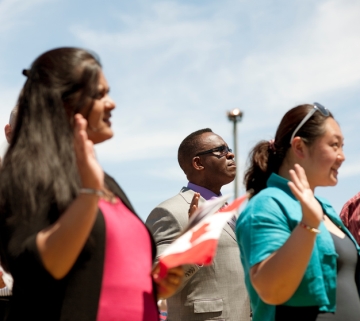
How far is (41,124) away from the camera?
2.64 m

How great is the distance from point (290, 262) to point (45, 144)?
3.75 feet

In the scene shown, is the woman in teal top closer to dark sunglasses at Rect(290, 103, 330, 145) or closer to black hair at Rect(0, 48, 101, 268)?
dark sunglasses at Rect(290, 103, 330, 145)

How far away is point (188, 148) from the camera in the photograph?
6801 mm

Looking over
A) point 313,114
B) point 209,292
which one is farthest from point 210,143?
point 313,114

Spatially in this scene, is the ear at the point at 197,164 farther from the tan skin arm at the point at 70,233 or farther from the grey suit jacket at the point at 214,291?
the tan skin arm at the point at 70,233

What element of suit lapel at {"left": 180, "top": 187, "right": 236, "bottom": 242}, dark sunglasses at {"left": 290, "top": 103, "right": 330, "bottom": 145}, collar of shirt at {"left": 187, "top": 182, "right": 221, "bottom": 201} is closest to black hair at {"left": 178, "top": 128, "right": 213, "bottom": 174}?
collar of shirt at {"left": 187, "top": 182, "right": 221, "bottom": 201}

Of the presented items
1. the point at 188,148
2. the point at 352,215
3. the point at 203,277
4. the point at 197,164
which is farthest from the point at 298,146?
the point at 188,148

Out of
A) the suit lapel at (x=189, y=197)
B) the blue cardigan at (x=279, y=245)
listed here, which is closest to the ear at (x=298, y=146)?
the blue cardigan at (x=279, y=245)

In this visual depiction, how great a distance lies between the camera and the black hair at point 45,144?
2.51 m

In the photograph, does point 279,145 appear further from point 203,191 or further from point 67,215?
point 203,191

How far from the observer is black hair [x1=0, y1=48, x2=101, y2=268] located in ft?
8.23

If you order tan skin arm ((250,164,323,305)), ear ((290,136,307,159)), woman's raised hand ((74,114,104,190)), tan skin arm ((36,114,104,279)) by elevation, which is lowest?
tan skin arm ((250,164,323,305))

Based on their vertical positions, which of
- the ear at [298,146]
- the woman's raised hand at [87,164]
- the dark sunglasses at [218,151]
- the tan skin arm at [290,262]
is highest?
the dark sunglasses at [218,151]

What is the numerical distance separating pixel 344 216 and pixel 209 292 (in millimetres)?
1113
